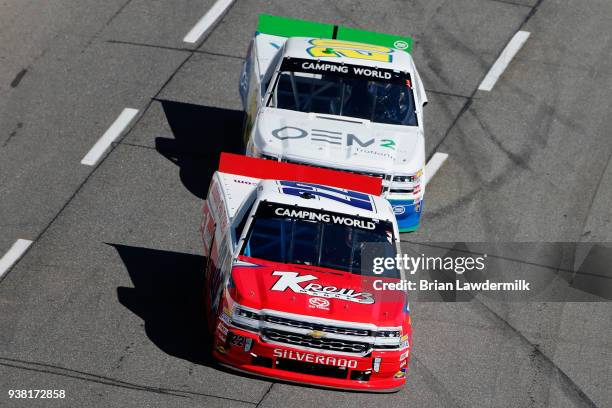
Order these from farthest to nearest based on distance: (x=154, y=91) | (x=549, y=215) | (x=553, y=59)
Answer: (x=553, y=59), (x=154, y=91), (x=549, y=215)

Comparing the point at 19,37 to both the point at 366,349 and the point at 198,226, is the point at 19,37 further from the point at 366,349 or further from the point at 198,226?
the point at 366,349

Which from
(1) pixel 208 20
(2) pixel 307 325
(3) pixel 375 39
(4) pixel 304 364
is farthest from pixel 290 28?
(4) pixel 304 364

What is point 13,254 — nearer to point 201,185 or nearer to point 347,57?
point 201,185

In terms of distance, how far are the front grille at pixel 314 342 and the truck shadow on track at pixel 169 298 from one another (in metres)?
1.10

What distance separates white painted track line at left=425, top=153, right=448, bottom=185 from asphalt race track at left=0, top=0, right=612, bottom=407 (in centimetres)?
15

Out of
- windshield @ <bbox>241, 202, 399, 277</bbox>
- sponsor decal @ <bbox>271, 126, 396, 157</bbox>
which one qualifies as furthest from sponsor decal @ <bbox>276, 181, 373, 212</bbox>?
sponsor decal @ <bbox>271, 126, 396, 157</bbox>

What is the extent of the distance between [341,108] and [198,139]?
2.76 metres

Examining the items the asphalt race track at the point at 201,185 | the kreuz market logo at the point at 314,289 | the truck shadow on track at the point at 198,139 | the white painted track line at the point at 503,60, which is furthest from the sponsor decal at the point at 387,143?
the white painted track line at the point at 503,60

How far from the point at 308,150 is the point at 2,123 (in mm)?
5008

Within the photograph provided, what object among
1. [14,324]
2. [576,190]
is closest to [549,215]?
[576,190]

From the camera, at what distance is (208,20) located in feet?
73.2

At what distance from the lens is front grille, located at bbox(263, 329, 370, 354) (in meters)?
12.6

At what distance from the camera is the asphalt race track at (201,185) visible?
1348 centimetres

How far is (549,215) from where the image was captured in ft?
58.1
